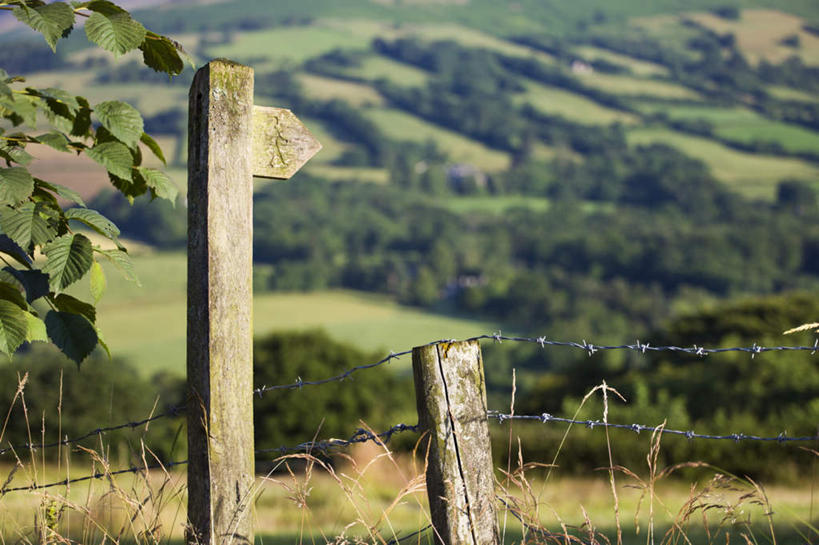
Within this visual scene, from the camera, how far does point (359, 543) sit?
2053 mm

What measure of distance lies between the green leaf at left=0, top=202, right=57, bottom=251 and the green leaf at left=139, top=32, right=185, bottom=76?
566 millimetres

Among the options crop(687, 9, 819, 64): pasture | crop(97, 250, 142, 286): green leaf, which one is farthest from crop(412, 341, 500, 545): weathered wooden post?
crop(687, 9, 819, 64): pasture

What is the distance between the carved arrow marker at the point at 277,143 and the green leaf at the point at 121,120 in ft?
1.08

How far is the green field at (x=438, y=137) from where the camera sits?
144m

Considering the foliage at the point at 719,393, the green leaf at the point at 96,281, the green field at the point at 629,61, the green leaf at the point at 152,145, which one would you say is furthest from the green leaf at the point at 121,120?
the green field at the point at 629,61

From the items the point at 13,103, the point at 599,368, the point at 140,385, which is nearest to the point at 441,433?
the point at 13,103

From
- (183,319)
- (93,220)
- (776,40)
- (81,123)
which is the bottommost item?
(183,319)

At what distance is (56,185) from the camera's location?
2.38 metres

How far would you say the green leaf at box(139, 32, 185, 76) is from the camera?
2.38 meters

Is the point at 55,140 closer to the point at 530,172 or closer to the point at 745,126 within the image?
the point at 530,172

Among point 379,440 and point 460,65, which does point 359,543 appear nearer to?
point 379,440

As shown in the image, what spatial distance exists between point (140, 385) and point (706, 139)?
12645cm

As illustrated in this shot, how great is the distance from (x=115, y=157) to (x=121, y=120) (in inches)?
→ 4.2

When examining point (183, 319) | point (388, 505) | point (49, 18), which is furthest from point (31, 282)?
point (183, 319)
